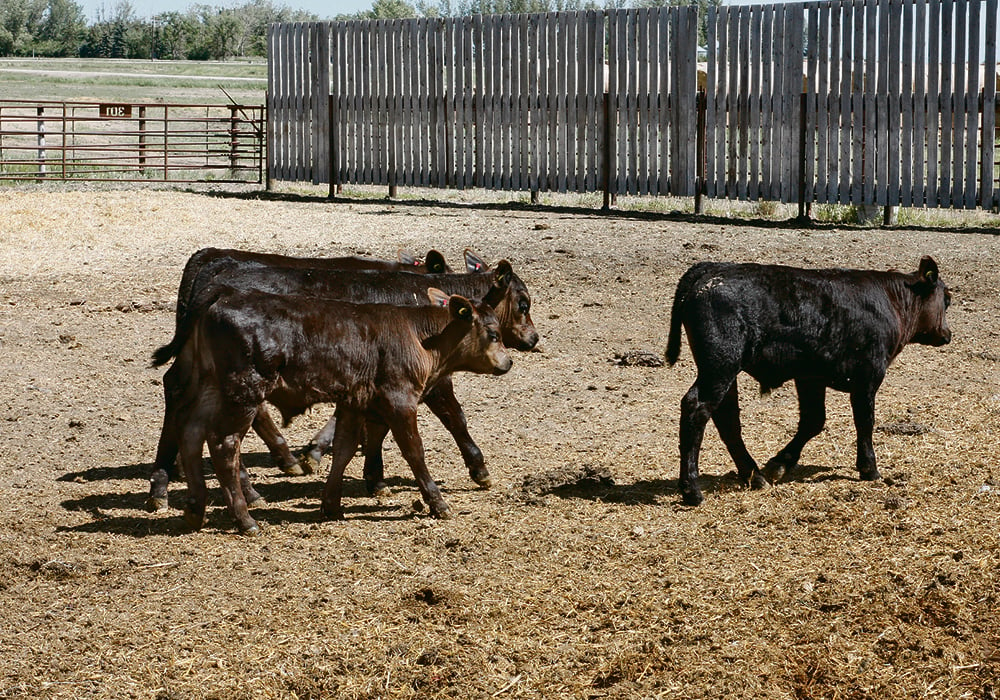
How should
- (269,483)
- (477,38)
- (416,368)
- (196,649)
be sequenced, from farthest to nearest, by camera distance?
(477,38) → (269,483) → (416,368) → (196,649)

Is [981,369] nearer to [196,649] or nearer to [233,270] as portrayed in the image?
[233,270]

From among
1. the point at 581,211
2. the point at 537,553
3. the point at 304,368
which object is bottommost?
the point at 537,553

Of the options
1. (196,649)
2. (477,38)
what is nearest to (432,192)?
(477,38)

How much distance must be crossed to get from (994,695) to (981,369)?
6572 mm

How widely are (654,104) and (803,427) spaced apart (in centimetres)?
1241

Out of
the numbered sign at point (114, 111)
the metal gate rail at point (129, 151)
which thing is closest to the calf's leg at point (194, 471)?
the metal gate rail at point (129, 151)

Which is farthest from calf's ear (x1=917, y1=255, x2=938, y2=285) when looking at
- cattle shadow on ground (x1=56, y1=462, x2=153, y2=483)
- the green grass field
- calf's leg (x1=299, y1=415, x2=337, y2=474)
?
the green grass field

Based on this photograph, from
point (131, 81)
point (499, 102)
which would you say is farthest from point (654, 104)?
point (131, 81)

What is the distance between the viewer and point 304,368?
7.56 metres

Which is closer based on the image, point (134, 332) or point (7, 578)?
point (7, 578)

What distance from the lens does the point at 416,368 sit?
791 centimetres

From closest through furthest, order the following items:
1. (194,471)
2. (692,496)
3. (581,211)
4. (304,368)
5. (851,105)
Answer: (194,471) < (304,368) < (692,496) < (851,105) < (581,211)

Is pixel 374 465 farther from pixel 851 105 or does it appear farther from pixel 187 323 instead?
pixel 851 105

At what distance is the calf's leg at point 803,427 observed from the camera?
847cm
